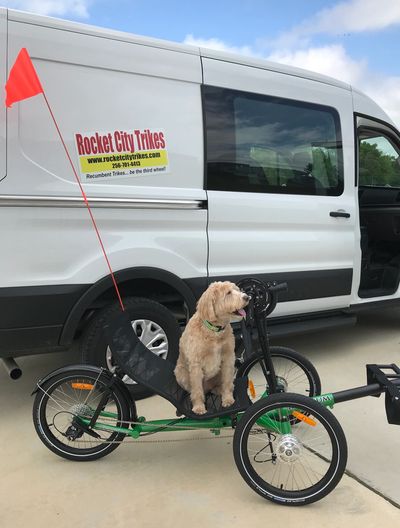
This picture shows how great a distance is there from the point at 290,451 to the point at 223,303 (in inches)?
31.5

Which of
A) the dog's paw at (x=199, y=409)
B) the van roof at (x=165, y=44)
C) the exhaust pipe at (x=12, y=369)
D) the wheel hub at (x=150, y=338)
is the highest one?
the van roof at (x=165, y=44)

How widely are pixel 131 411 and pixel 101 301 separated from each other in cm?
88

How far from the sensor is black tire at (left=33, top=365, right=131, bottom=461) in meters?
2.47

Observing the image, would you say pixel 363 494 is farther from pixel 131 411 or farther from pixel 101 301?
pixel 101 301

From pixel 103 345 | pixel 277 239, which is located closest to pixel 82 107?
pixel 103 345

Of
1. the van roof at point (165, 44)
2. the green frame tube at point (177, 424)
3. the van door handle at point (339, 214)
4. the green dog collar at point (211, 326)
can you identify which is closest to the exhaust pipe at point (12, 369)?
the green frame tube at point (177, 424)

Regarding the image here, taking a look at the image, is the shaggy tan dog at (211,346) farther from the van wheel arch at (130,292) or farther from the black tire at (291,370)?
the van wheel arch at (130,292)

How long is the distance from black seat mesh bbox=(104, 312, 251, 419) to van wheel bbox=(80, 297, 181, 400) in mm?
436

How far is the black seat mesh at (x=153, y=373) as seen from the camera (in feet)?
7.75

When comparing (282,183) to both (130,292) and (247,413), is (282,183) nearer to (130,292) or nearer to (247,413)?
(130,292)

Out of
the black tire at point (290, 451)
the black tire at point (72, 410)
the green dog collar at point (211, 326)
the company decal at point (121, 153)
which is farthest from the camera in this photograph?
the company decal at point (121, 153)

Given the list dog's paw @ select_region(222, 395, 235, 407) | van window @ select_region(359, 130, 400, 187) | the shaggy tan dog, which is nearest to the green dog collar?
the shaggy tan dog

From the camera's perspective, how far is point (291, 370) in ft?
9.22

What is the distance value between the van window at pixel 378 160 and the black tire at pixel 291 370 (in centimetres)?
290
